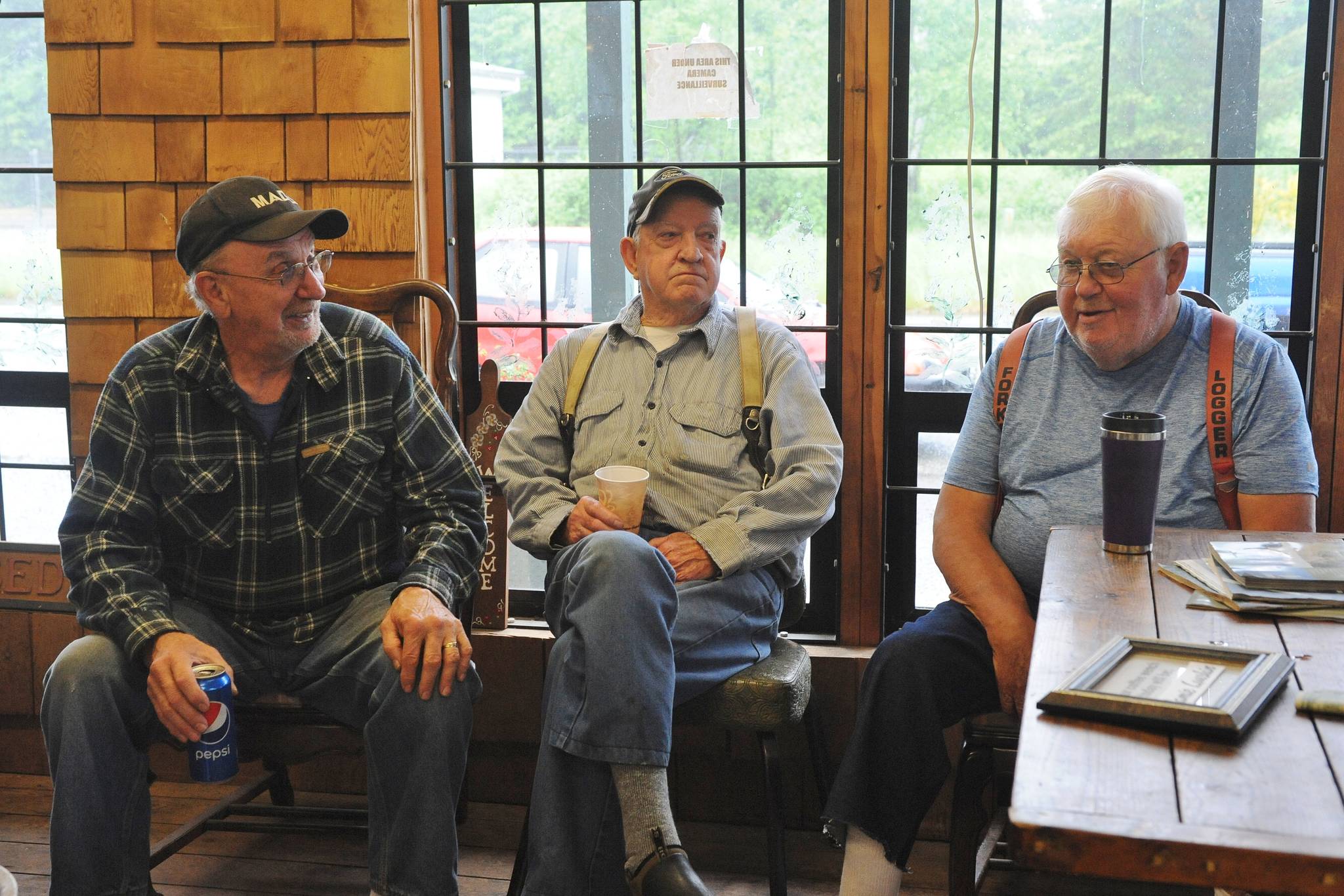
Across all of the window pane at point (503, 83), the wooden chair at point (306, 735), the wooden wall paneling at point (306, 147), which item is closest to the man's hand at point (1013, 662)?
the wooden chair at point (306, 735)

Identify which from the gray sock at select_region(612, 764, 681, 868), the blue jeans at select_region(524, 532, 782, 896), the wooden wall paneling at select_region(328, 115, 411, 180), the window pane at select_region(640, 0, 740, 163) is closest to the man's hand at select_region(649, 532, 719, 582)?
the blue jeans at select_region(524, 532, 782, 896)

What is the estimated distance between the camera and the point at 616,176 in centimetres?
283

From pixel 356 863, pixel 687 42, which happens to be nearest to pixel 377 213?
pixel 687 42

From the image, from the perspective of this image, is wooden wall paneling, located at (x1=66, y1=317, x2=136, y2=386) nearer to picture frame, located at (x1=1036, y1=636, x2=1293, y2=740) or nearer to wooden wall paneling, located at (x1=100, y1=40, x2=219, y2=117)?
wooden wall paneling, located at (x1=100, y1=40, x2=219, y2=117)

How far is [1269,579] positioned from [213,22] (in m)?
2.46

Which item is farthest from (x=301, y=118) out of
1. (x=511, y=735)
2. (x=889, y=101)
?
(x=511, y=735)

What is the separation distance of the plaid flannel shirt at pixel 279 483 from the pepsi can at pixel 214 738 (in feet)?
1.04

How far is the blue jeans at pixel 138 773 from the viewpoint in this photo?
78.1 inches

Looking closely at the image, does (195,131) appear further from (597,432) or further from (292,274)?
(597,432)

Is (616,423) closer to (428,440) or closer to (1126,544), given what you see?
(428,440)

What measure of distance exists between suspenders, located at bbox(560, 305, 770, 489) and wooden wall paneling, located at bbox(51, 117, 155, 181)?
1.14 meters

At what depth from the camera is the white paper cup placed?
222 cm

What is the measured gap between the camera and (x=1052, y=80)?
2631mm

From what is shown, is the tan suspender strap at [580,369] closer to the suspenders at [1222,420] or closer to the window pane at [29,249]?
the suspenders at [1222,420]
